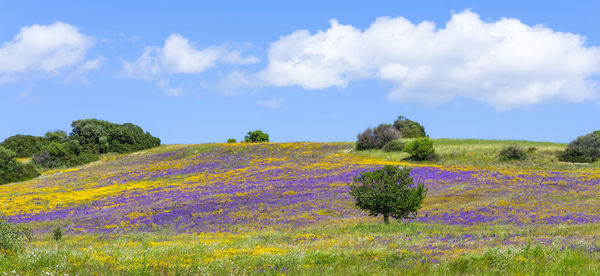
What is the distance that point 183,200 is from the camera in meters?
40.5

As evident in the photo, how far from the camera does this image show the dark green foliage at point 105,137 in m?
98.8

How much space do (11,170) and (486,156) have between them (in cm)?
7529

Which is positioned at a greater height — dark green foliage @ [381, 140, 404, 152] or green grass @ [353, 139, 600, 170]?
dark green foliage @ [381, 140, 404, 152]

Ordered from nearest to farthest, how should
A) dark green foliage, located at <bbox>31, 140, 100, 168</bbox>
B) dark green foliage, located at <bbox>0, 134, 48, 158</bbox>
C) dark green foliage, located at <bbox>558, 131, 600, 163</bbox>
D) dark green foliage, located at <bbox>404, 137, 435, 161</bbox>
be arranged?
1. dark green foliage, located at <bbox>558, 131, 600, 163</bbox>
2. dark green foliage, located at <bbox>404, 137, 435, 161</bbox>
3. dark green foliage, located at <bbox>31, 140, 100, 168</bbox>
4. dark green foliage, located at <bbox>0, 134, 48, 158</bbox>

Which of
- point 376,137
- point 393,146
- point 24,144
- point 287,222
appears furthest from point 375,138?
point 24,144

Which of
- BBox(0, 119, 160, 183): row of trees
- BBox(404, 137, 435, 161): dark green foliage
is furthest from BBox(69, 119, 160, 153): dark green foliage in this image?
BBox(404, 137, 435, 161): dark green foliage

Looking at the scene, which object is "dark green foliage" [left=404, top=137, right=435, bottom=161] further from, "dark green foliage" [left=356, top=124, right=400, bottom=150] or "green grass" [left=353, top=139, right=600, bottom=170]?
"dark green foliage" [left=356, top=124, right=400, bottom=150]

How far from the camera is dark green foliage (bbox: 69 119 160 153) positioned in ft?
324

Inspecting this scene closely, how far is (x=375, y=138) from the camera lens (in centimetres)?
8169

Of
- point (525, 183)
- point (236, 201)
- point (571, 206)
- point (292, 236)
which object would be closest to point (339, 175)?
point (236, 201)

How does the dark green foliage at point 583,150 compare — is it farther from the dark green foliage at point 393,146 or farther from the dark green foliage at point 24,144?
the dark green foliage at point 24,144

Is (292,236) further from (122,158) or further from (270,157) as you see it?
(122,158)

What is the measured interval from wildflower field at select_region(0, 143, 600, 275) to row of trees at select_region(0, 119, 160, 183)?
5.70 metres

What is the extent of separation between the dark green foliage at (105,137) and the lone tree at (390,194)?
→ 86626mm
